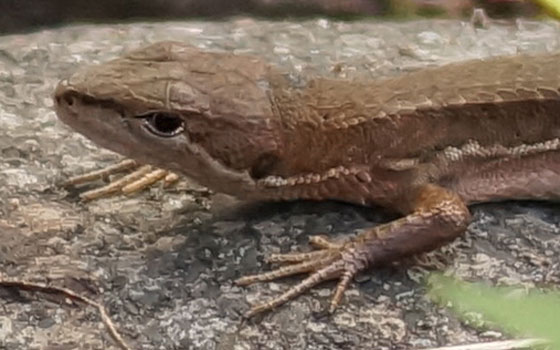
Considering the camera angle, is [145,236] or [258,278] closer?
[258,278]

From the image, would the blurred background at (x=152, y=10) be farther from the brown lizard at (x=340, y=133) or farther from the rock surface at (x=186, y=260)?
the brown lizard at (x=340, y=133)

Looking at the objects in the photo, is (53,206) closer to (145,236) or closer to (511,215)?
(145,236)

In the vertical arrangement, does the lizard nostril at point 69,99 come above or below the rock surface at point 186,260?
above

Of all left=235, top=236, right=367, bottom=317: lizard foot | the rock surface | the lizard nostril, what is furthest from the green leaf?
the lizard nostril

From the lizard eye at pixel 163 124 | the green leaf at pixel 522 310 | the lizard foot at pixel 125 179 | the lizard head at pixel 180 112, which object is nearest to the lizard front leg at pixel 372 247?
the lizard head at pixel 180 112

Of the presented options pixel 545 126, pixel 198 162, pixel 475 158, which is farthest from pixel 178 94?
pixel 545 126

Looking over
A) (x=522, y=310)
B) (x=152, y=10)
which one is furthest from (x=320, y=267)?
(x=152, y=10)
